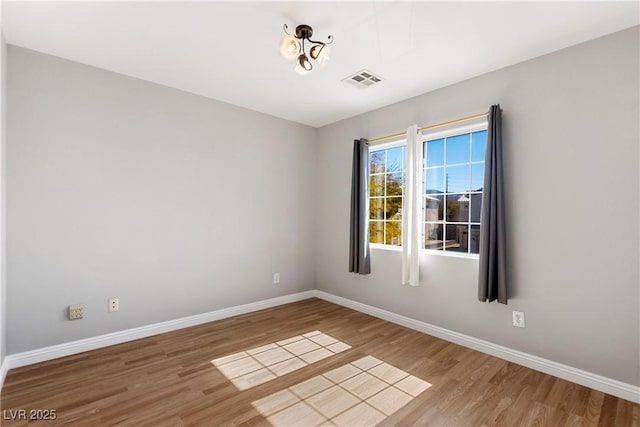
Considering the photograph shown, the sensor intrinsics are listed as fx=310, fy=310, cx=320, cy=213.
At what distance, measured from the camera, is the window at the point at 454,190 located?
3.07 metres

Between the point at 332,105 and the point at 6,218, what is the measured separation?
3.28 metres

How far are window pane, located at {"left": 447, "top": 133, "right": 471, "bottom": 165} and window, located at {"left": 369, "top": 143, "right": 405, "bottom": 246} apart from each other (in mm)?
624

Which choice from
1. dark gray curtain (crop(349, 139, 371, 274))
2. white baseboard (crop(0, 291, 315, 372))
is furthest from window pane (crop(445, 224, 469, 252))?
white baseboard (crop(0, 291, 315, 372))

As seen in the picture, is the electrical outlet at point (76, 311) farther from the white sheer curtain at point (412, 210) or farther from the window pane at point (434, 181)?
the window pane at point (434, 181)

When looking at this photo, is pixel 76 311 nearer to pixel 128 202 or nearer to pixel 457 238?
pixel 128 202

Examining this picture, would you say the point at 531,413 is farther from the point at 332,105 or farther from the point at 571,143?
the point at 332,105

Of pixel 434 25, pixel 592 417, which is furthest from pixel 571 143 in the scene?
pixel 592 417

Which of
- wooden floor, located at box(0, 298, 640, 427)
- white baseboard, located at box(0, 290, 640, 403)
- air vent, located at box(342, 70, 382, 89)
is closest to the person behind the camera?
wooden floor, located at box(0, 298, 640, 427)

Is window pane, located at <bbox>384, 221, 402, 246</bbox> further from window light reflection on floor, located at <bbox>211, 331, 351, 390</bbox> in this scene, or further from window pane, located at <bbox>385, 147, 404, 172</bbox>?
window light reflection on floor, located at <bbox>211, 331, 351, 390</bbox>

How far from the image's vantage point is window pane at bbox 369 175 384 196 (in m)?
4.02

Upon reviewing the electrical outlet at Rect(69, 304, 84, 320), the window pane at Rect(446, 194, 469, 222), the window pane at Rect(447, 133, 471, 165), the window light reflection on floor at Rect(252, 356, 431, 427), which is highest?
the window pane at Rect(447, 133, 471, 165)

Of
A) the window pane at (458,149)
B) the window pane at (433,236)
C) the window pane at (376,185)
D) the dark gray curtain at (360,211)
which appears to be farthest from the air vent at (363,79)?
the window pane at (433,236)

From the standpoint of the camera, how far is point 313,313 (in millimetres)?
3988

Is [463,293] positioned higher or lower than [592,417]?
higher
